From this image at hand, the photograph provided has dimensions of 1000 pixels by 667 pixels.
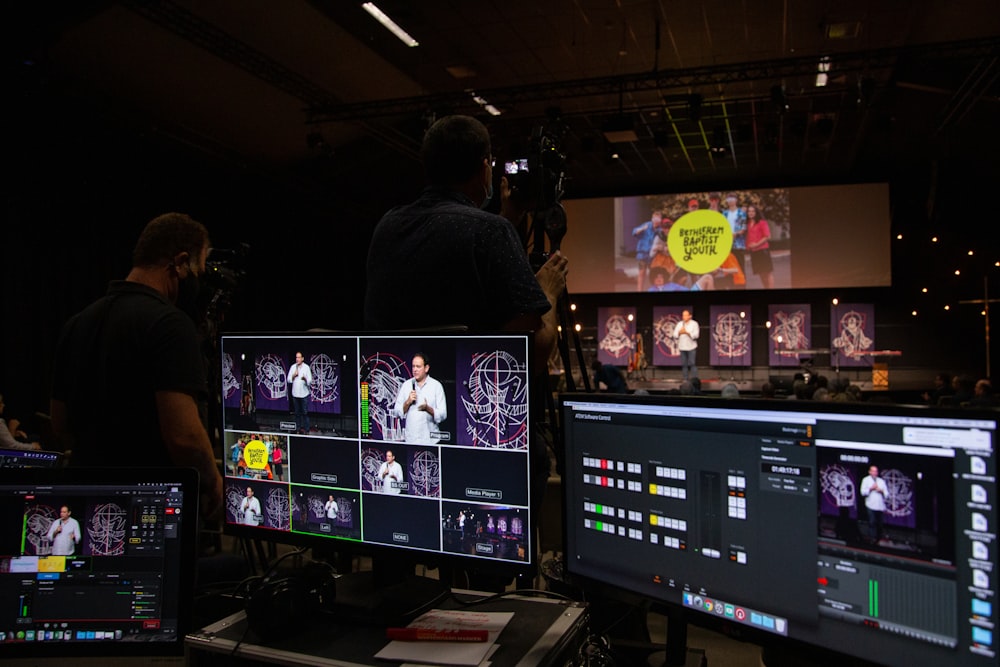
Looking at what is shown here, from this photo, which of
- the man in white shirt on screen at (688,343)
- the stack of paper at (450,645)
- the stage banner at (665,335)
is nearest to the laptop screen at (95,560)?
the stack of paper at (450,645)

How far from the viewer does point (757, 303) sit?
1155 cm

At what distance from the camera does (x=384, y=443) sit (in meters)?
1.22

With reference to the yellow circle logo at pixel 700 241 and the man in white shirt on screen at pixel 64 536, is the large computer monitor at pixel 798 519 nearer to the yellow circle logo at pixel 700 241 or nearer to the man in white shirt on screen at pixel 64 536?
the man in white shirt on screen at pixel 64 536

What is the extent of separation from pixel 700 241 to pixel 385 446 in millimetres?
10347

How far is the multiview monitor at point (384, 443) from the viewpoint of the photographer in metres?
Answer: 1.13

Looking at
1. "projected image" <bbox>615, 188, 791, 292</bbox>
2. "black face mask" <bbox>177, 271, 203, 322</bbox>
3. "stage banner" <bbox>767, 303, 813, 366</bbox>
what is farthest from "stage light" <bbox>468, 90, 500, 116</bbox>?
"stage banner" <bbox>767, 303, 813, 366</bbox>

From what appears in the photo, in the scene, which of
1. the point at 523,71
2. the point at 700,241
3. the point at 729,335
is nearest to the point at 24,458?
the point at 523,71

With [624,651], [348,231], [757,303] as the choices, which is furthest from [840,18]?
[348,231]

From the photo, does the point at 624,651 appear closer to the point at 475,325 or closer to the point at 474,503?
the point at 474,503

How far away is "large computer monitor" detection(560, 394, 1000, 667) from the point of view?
80 centimetres

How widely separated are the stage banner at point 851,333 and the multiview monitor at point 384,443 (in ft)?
36.7

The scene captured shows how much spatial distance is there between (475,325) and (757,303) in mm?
10981

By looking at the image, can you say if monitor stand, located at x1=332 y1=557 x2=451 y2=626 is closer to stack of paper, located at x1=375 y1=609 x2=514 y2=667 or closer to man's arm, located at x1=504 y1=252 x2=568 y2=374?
stack of paper, located at x1=375 y1=609 x2=514 y2=667

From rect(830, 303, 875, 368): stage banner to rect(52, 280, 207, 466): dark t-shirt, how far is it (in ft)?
36.0
